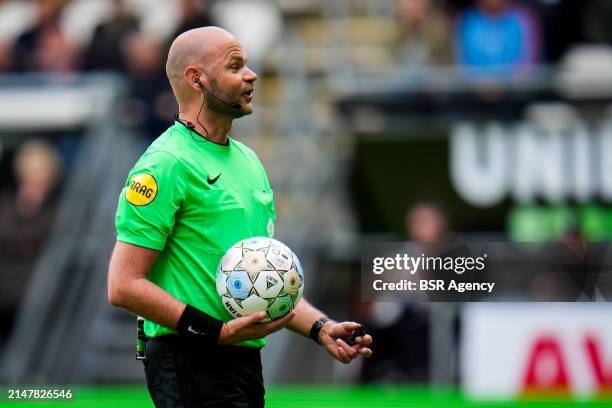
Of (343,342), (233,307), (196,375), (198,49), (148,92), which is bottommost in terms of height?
(196,375)

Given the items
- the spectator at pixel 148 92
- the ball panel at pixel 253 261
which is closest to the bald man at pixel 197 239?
the ball panel at pixel 253 261

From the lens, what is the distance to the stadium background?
46.3ft

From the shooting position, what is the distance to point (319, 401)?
1175 cm

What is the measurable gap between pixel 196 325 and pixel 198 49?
1.02 meters

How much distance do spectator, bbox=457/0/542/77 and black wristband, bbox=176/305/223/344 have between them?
34.4ft

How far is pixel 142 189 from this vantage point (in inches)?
192

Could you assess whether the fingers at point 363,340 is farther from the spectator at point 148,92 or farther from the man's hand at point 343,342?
the spectator at point 148,92

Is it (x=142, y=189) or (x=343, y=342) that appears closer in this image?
(x=142, y=189)

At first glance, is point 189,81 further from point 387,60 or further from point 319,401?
point 387,60

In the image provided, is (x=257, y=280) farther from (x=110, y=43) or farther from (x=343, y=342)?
(x=110, y=43)

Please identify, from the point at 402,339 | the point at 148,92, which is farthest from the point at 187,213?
the point at 148,92

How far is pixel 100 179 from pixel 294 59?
2.92 m

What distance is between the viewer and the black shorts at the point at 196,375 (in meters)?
4.98

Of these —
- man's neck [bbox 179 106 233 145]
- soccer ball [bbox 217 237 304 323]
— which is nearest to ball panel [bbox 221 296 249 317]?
soccer ball [bbox 217 237 304 323]
